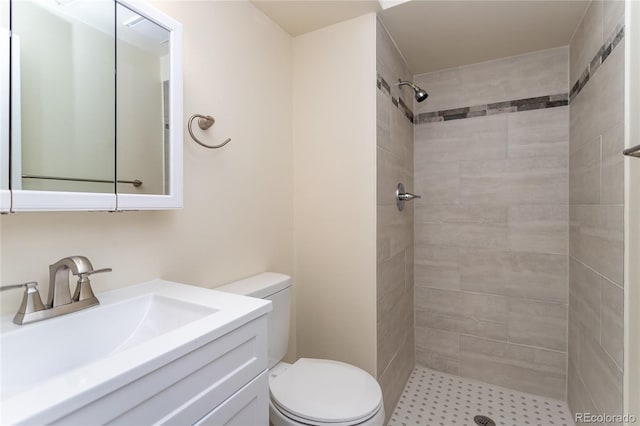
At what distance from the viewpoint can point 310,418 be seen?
3.71 ft

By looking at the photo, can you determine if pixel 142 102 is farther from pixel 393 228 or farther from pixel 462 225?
pixel 462 225

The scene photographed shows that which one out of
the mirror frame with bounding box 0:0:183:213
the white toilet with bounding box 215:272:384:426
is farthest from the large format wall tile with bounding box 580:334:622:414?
the mirror frame with bounding box 0:0:183:213

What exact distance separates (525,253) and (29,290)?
2415 millimetres

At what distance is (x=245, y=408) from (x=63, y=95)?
0.98m

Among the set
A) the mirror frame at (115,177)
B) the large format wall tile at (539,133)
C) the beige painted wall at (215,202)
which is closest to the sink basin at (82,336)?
the beige painted wall at (215,202)

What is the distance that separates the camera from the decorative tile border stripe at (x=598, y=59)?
123 cm

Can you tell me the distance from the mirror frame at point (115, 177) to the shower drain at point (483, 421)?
6.40 ft

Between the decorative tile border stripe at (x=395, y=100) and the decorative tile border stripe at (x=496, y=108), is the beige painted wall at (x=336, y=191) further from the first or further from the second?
the decorative tile border stripe at (x=496, y=108)

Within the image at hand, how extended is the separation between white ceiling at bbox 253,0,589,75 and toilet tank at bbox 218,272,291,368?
134 cm

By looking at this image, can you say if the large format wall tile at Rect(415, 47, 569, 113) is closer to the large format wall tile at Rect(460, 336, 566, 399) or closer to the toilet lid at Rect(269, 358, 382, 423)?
the large format wall tile at Rect(460, 336, 566, 399)

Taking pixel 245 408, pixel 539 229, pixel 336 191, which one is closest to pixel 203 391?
pixel 245 408

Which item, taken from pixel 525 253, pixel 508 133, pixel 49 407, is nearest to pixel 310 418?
pixel 49 407

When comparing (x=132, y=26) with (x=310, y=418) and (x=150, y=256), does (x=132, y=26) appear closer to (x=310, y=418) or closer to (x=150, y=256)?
(x=150, y=256)

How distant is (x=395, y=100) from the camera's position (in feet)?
6.40
